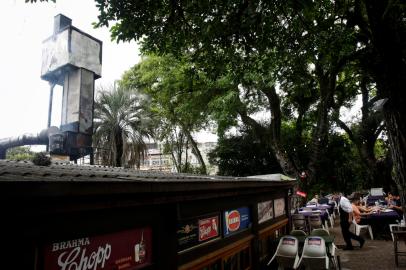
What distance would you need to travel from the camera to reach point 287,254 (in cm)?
757

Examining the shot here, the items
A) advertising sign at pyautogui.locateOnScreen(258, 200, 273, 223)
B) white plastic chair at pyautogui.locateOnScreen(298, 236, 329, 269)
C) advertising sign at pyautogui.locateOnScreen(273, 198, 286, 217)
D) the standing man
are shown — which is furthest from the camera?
the standing man

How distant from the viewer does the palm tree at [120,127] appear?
1950 cm

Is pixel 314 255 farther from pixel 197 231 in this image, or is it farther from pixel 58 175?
pixel 58 175

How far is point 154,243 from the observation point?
12.7 ft

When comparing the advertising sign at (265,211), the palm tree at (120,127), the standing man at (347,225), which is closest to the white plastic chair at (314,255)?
the advertising sign at (265,211)

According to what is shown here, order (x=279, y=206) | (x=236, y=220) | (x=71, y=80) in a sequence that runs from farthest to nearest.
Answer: (x=71, y=80) → (x=279, y=206) → (x=236, y=220)

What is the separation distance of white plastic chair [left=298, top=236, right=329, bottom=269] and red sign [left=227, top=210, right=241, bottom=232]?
5.82ft

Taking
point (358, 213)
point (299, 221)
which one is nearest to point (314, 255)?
point (299, 221)

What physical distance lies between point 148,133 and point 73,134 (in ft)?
23.0

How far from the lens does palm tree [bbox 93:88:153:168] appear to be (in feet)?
64.0

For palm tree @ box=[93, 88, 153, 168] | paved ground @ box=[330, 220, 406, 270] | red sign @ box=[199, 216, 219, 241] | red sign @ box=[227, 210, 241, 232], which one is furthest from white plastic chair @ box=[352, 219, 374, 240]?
palm tree @ box=[93, 88, 153, 168]

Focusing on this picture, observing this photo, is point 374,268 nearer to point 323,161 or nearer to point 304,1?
point 304,1

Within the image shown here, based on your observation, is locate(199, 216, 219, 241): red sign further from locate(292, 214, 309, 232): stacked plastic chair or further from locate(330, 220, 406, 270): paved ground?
locate(292, 214, 309, 232): stacked plastic chair

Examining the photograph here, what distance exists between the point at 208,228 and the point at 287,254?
10.1 feet
